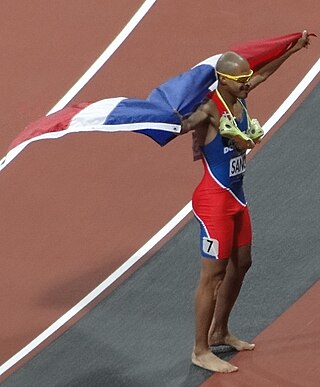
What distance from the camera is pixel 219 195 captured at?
8.17 metres

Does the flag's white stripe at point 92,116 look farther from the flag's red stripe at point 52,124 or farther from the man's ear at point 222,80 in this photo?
the man's ear at point 222,80

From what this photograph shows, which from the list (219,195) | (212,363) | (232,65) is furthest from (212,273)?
(232,65)

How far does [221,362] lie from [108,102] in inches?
84.3

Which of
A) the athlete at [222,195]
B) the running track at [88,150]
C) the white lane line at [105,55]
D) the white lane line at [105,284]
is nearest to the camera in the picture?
the athlete at [222,195]

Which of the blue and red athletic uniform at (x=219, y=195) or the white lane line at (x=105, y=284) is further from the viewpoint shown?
the white lane line at (x=105, y=284)

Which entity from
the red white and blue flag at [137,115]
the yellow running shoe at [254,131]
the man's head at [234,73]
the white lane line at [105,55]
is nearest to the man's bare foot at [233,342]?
the yellow running shoe at [254,131]

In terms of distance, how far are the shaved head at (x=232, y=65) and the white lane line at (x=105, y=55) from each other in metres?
4.16

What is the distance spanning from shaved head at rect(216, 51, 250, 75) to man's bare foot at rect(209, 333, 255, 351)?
83.3 inches

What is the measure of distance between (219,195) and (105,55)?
4873mm

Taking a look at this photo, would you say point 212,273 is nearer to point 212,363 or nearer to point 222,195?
point 222,195

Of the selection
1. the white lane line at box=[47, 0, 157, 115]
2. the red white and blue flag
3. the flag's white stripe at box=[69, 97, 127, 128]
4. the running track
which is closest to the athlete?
the red white and blue flag

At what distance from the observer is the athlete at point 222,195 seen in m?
7.97

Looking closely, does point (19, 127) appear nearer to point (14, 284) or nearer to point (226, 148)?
point (14, 284)

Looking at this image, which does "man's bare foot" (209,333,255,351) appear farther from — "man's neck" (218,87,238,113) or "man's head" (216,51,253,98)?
"man's head" (216,51,253,98)
